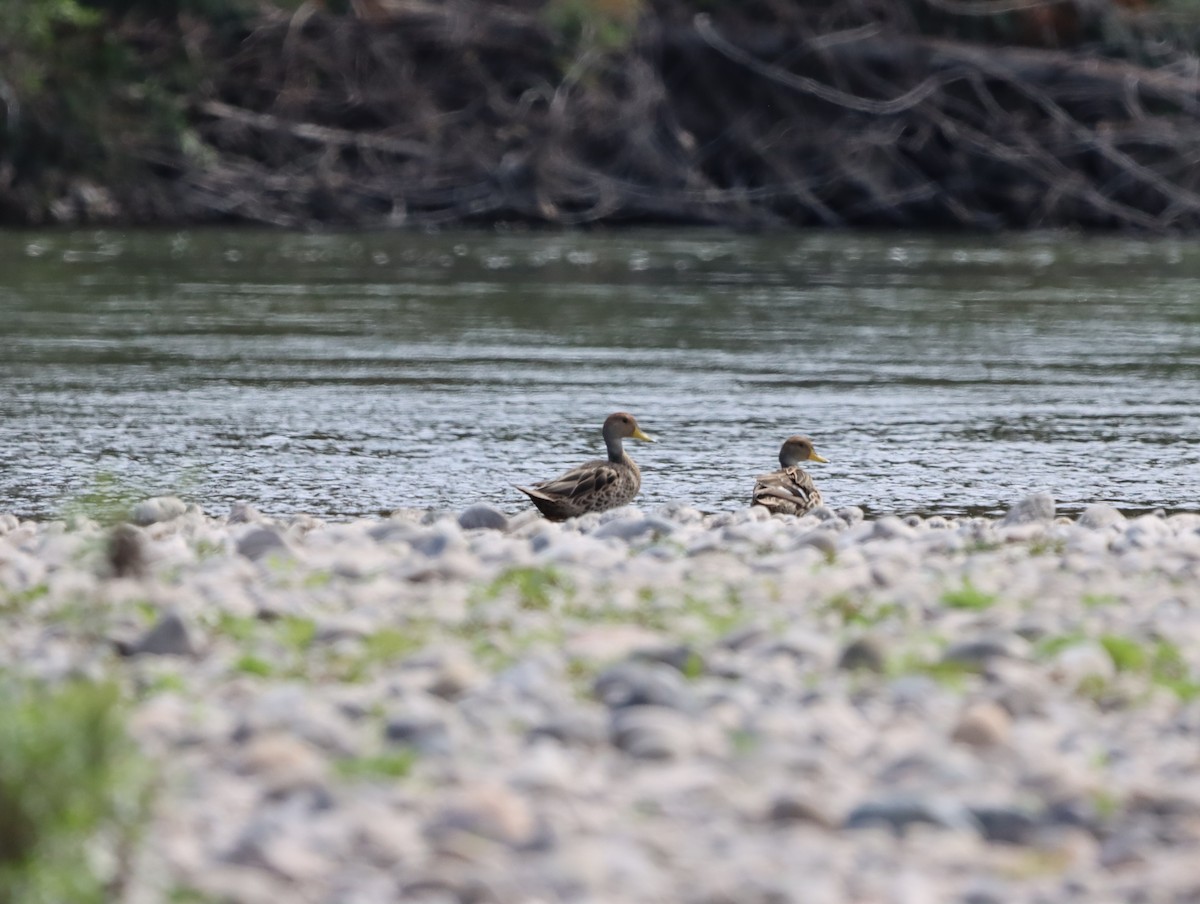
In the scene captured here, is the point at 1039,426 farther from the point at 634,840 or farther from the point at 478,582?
the point at 634,840

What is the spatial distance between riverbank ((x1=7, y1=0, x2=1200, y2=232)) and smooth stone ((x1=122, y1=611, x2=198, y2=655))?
72.8 feet

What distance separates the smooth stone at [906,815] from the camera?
154 inches

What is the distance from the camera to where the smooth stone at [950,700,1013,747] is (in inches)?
175

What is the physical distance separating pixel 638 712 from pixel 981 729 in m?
0.75

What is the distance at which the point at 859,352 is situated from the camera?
1532 centimetres

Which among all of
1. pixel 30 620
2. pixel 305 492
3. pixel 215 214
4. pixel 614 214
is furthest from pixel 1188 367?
pixel 215 214

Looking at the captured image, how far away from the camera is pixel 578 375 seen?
46.5ft

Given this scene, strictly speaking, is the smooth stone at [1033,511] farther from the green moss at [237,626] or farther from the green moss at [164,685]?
the green moss at [164,685]

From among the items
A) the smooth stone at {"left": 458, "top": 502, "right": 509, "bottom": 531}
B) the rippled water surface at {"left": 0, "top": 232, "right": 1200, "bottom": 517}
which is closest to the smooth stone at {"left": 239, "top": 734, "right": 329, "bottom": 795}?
the rippled water surface at {"left": 0, "top": 232, "right": 1200, "bottom": 517}

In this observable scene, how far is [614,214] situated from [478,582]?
74.9ft

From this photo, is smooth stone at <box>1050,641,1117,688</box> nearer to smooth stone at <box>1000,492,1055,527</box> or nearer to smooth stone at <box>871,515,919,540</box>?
smooth stone at <box>871,515,919,540</box>

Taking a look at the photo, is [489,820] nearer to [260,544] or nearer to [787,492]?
[260,544]

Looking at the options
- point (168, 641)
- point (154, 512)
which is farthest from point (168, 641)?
point (154, 512)

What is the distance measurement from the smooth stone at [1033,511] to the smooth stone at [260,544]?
3349mm
